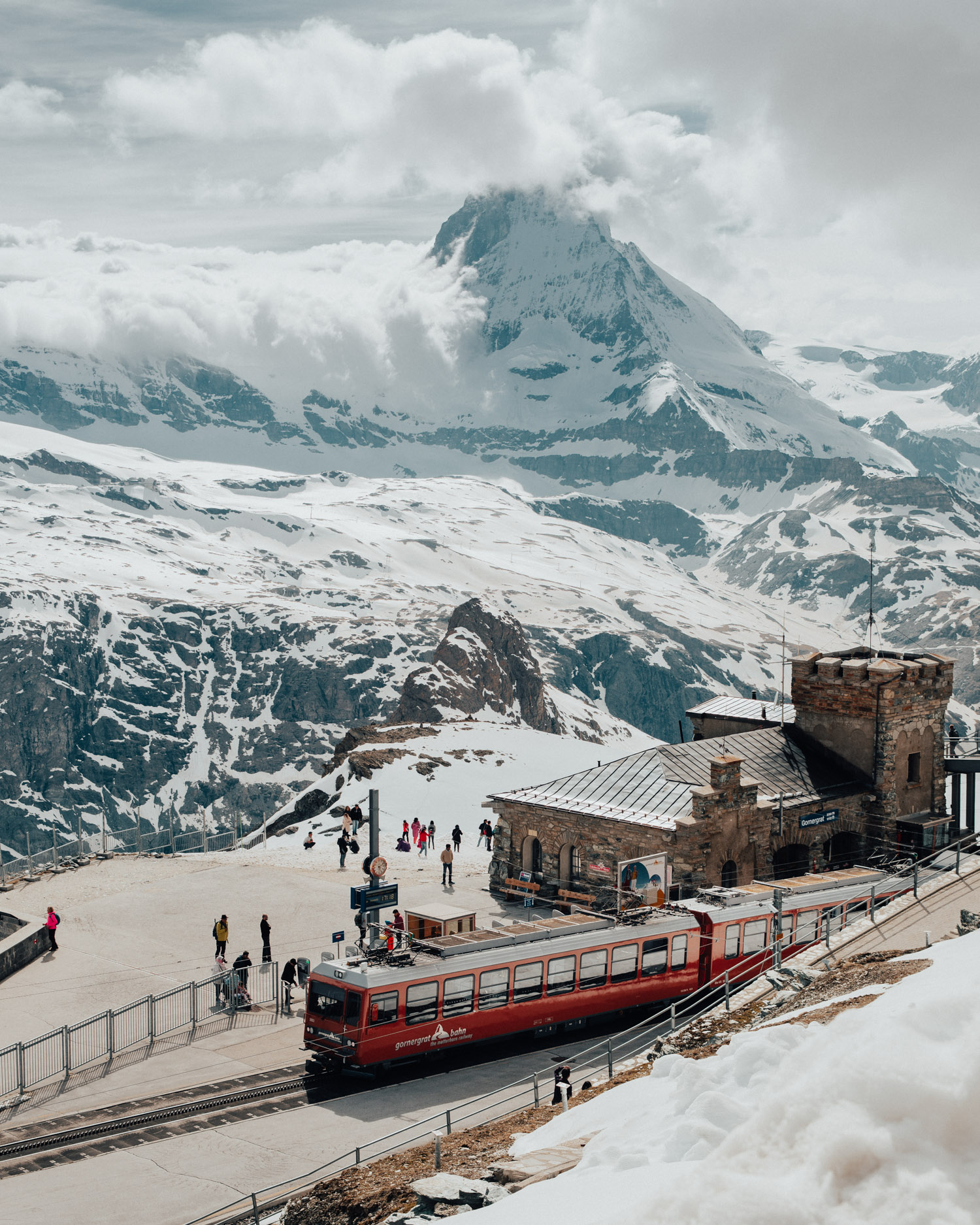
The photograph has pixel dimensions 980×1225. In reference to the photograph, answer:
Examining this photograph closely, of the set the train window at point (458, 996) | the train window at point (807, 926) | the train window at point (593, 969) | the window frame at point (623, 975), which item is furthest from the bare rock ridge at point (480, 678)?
the train window at point (458, 996)

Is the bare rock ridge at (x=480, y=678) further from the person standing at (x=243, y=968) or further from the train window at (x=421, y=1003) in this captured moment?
the train window at (x=421, y=1003)

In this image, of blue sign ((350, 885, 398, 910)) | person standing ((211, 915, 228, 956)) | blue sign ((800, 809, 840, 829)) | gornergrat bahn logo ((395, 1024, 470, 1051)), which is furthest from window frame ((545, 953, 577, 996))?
blue sign ((800, 809, 840, 829))

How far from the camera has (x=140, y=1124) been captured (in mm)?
24250

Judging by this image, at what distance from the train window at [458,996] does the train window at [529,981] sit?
3.81 ft

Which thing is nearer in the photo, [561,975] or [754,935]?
[561,975]

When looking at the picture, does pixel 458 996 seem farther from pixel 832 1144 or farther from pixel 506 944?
pixel 832 1144

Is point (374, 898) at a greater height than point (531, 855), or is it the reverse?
point (374, 898)

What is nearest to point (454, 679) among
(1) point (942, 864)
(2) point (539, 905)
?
(2) point (539, 905)

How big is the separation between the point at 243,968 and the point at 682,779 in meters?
15.5

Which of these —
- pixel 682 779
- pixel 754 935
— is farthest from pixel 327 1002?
pixel 682 779

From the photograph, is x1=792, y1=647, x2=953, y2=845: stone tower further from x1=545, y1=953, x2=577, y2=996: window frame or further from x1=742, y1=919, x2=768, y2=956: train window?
x1=545, y1=953, x2=577, y2=996: window frame

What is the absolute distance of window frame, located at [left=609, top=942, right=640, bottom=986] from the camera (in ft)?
97.0

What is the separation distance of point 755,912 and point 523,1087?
339 inches

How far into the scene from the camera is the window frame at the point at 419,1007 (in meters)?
26.5
